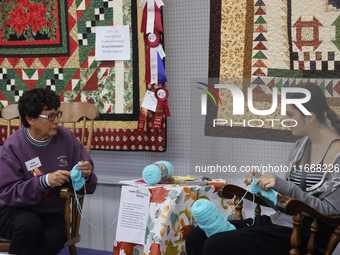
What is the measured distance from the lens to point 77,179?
200cm

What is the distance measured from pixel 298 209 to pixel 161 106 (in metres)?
1.39

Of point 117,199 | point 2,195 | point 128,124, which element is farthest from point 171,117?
point 2,195

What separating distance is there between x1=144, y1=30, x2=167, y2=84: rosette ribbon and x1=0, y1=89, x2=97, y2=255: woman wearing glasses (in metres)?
0.75

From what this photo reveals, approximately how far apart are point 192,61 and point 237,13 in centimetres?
45

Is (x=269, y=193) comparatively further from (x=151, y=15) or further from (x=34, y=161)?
(x=151, y=15)

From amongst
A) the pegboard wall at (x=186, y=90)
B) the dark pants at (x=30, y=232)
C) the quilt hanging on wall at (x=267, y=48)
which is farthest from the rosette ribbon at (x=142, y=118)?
the dark pants at (x=30, y=232)

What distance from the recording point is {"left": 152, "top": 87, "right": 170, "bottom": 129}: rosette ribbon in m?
2.63

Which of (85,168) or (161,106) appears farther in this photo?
(161,106)

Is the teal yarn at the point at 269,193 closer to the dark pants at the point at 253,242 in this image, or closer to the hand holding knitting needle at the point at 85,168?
the dark pants at the point at 253,242

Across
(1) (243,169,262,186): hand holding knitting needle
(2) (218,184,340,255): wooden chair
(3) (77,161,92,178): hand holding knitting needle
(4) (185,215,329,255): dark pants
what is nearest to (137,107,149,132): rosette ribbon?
(3) (77,161,92,178): hand holding knitting needle

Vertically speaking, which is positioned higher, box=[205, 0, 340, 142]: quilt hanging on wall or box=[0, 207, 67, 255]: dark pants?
box=[205, 0, 340, 142]: quilt hanging on wall

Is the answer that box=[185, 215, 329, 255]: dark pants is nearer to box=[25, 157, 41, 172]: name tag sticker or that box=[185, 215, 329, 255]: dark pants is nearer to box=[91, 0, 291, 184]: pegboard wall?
box=[91, 0, 291, 184]: pegboard wall

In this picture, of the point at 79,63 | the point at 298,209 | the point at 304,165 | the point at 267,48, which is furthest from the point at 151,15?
the point at 298,209

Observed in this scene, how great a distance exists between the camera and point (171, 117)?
2.74m
